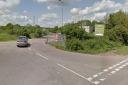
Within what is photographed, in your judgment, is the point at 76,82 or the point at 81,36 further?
the point at 81,36

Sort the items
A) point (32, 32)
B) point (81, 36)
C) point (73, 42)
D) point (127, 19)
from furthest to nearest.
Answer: point (32, 32) < point (127, 19) < point (81, 36) < point (73, 42)

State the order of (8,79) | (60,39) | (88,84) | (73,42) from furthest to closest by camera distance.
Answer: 1. (60,39)
2. (73,42)
3. (8,79)
4. (88,84)

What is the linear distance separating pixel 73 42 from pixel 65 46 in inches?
76.8

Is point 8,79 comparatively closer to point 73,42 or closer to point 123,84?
point 123,84

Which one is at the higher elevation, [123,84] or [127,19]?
[127,19]

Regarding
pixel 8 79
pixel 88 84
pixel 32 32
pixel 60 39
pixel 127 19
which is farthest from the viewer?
pixel 32 32

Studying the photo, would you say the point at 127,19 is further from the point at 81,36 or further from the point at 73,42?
the point at 73,42

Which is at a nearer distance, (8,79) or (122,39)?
(8,79)

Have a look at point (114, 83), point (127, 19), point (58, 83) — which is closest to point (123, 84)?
point (114, 83)

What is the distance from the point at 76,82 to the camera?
37.1ft

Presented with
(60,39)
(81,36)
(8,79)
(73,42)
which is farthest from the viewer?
(81,36)

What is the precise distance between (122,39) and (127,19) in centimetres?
696

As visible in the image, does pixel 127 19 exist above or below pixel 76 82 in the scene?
above

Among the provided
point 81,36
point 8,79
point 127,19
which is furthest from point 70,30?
point 8,79
